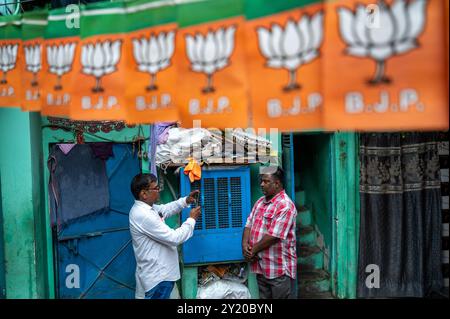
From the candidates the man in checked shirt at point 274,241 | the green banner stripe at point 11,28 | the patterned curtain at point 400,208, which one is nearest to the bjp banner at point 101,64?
the green banner stripe at point 11,28

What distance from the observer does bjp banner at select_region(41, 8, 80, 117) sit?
8.30ft

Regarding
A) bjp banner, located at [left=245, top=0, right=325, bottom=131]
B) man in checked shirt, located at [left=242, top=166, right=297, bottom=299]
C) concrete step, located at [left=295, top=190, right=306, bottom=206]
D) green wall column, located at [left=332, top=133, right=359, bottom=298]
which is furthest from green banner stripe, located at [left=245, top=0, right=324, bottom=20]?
concrete step, located at [left=295, top=190, right=306, bottom=206]

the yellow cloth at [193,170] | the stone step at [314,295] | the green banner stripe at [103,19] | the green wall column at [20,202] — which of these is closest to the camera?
the green banner stripe at [103,19]

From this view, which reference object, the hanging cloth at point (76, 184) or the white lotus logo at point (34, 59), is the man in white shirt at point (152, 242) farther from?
the white lotus logo at point (34, 59)

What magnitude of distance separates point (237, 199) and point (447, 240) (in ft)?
9.12

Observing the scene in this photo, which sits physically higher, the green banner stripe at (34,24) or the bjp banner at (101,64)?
the green banner stripe at (34,24)

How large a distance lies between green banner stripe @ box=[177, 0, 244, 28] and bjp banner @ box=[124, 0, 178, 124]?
9 cm

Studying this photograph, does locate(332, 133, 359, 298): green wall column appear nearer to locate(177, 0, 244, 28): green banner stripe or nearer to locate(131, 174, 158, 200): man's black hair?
locate(131, 174, 158, 200): man's black hair

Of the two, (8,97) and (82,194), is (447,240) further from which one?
(8,97)

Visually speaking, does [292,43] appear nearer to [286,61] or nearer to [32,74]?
[286,61]

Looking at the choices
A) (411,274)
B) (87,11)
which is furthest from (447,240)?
(87,11)

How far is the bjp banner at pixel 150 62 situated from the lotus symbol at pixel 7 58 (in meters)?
0.88

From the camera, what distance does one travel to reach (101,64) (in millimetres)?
2443

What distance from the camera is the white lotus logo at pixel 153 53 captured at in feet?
7.53
